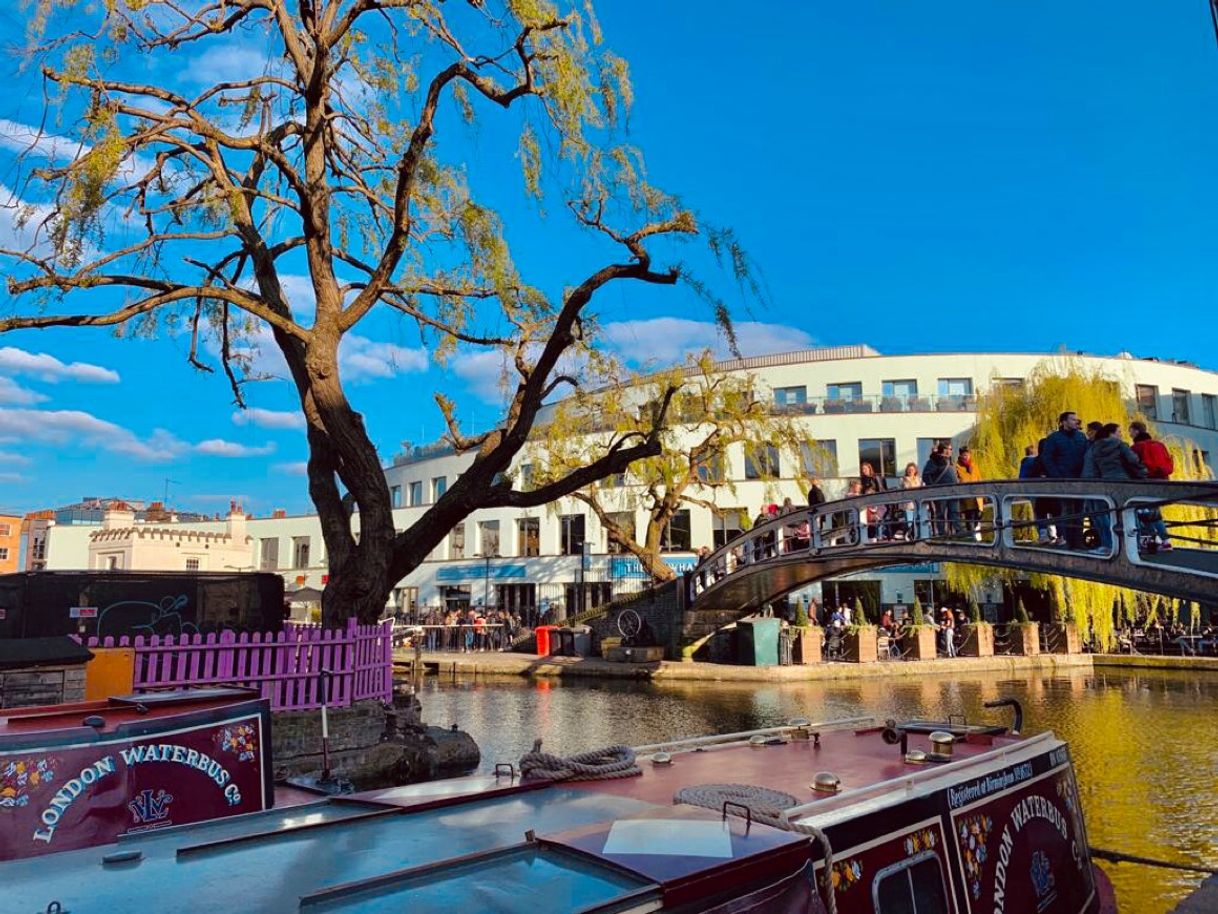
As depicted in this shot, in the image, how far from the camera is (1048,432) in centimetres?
2769

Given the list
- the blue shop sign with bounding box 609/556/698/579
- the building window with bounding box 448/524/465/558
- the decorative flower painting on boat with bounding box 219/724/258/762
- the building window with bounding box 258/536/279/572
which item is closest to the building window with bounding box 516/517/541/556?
the building window with bounding box 448/524/465/558

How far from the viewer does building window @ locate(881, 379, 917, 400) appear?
3953cm

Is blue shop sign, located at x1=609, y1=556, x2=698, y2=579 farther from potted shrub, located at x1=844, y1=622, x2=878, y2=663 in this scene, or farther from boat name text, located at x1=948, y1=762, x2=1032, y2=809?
boat name text, located at x1=948, y1=762, x2=1032, y2=809

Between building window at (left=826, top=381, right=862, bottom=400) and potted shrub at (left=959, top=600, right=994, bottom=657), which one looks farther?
building window at (left=826, top=381, right=862, bottom=400)

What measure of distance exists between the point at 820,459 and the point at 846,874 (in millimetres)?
29765

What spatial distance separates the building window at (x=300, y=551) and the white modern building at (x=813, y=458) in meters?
9.92

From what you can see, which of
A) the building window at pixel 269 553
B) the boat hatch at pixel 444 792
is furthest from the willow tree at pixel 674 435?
the building window at pixel 269 553

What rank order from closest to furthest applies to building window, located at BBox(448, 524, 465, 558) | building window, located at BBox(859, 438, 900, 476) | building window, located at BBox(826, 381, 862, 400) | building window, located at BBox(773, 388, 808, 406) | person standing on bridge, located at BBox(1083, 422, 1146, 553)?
person standing on bridge, located at BBox(1083, 422, 1146, 553), building window, located at BBox(859, 438, 900, 476), building window, located at BBox(826, 381, 862, 400), building window, located at BBox(773, 388, 808, 406), building window, located at BBox(448, 524, 465, 558)

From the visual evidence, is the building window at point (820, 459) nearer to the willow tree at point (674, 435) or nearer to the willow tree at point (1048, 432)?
the willow tree at point (674, 435)

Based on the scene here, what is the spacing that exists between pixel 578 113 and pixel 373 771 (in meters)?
9.05

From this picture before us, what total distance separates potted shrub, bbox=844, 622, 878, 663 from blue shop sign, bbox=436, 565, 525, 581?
790 inches

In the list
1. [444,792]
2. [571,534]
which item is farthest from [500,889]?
[571,534]

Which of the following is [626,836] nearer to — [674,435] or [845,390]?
[674,435]

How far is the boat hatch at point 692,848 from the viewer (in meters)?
2.96
